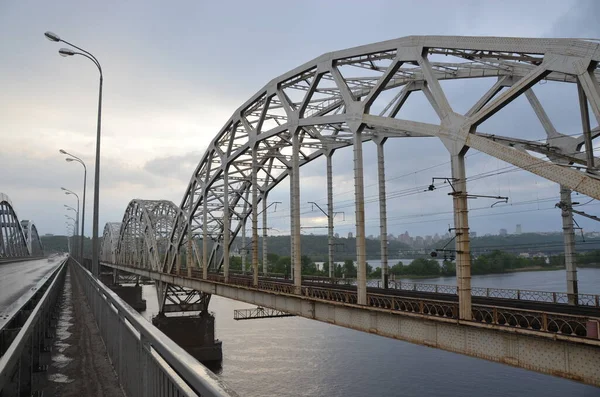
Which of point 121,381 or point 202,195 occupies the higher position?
point 202,195

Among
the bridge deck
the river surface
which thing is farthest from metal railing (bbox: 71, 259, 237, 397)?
the river surface

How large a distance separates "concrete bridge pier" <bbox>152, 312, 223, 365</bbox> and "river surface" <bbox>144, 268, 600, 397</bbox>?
1.41 metres

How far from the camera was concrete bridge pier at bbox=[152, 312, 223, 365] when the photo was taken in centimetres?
4438

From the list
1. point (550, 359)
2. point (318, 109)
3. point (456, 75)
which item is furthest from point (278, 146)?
point (550, 359)

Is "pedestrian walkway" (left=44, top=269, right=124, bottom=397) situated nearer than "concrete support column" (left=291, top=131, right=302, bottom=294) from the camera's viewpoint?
Yes

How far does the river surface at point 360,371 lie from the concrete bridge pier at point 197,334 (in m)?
1.41

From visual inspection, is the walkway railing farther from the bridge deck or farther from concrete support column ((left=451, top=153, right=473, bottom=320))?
concrete support column ((left=451, top=153, right=473, bottom=320))

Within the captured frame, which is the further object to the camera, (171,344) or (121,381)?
(121,381)

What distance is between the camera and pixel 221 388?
8.70 feet

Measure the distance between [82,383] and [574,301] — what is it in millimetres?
22863

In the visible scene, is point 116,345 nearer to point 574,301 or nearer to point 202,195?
point 574,301

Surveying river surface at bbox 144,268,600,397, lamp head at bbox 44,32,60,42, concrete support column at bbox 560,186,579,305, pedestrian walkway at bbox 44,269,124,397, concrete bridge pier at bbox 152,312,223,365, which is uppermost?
lamp head at bbox 44,32,60,42

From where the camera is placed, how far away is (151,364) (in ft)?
14.1

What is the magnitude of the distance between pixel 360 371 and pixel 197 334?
18224 millimetres
